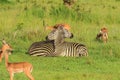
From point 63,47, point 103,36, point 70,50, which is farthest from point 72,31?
point 70,50

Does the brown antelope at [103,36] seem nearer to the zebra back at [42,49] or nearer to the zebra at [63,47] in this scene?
the zebra at [63,47]

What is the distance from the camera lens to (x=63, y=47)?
12922mm

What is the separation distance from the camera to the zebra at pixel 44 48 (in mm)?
12653

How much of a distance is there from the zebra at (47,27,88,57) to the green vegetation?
0.29m

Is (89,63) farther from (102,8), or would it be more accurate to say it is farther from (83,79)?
(102,8)

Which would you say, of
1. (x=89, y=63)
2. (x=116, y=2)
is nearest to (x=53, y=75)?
(x=89, y=63)

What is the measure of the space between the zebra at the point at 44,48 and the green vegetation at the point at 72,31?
23 centimetres

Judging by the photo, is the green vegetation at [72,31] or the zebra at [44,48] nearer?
the green vegetation at [72,31]

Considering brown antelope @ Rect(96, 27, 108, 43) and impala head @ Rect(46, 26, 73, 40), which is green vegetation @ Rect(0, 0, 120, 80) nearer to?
brown antelope @ Rect(96, 27, 108, 43)

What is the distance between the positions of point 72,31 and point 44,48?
325cm

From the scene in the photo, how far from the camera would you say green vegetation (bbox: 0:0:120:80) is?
10.2m

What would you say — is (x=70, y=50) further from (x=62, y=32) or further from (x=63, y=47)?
(x=62, y=32)

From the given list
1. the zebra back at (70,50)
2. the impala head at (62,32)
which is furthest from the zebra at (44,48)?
the zebra back at (70,50)

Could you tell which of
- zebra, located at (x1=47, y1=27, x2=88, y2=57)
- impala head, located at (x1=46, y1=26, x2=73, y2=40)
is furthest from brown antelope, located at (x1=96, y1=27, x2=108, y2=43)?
impala head, located at (x1=46, y1=26, x2=73, y2=40)
